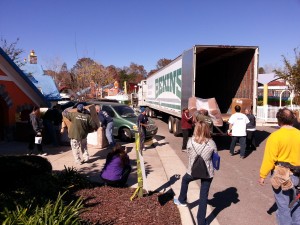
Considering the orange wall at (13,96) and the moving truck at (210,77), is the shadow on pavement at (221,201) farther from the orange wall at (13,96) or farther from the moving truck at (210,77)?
the orange wall at (13,96)

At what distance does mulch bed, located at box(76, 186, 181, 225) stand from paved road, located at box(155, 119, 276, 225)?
3.19 feet

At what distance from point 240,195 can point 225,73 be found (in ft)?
29.6

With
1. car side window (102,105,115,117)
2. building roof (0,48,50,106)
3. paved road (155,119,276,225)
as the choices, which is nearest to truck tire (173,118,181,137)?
car side window (102,105,115,117)

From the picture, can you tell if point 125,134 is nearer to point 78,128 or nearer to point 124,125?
point 124,125

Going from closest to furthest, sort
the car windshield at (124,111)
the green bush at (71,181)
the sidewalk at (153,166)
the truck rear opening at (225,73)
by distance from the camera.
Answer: the green bush at (71,181) → the sidewalk at (153,166) → the truck rear opening at (225,73) → the car windshield at (124,111)

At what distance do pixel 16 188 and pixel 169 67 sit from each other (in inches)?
453

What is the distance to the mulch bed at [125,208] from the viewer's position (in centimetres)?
464

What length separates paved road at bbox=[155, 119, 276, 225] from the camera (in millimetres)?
5270

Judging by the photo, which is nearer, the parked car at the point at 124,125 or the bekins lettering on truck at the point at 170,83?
the parked car at the point at 124,125

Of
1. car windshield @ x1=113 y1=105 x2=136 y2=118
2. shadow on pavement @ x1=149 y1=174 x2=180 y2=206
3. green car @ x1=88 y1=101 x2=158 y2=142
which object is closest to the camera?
shadow on pavement @ x1=149 y1=174 x2=180 y2=206

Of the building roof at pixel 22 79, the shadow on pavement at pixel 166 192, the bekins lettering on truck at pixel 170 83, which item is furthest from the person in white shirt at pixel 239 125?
the building roof at pixel 22 79

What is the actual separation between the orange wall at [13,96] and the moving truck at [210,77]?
23.6 ft

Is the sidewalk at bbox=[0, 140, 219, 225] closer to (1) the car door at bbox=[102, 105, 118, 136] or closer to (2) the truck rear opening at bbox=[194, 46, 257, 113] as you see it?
(1) the car door at bbox=[102, 105, 118, 136]

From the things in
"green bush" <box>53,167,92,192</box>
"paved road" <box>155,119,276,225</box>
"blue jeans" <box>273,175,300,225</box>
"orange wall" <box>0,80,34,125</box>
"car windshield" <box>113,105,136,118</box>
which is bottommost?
"paved road" <box>155,119,276,225</box>
